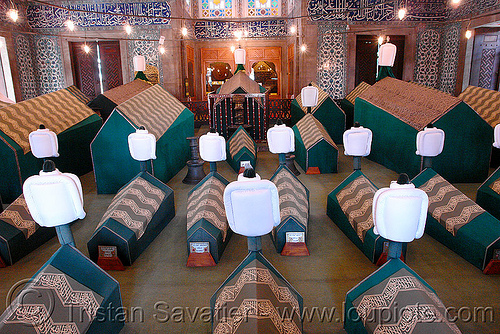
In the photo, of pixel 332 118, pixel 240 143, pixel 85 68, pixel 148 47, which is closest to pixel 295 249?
pixel 240 143

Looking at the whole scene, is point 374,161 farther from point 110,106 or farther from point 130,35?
point 130,35

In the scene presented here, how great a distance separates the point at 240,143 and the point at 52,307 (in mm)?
4436

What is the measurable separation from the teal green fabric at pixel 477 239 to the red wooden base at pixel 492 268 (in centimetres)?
3

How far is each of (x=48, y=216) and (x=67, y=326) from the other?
25.9 inches

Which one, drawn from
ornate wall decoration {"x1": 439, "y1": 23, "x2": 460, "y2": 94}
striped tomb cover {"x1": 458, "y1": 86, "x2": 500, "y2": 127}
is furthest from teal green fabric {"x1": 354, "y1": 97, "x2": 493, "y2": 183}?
ornate wall decoration {"x1": 439, "y1": 23, "x2": 460, "y2": 94}

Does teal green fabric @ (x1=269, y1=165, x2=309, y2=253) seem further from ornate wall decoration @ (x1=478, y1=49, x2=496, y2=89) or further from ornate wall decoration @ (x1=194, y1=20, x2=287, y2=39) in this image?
Result: ornate wall decoration @ (x1=194, y1=20, x2=287, y2=39)

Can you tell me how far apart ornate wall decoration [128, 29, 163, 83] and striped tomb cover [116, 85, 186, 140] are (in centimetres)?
382

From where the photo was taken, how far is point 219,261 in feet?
9.91

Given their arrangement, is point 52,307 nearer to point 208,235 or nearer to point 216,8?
point 208,235

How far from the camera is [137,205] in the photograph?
3244 millimetres

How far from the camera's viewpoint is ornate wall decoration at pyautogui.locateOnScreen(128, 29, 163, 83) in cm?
985

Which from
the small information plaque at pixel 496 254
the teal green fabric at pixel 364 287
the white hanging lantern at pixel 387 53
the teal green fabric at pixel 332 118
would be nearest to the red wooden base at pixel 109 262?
the teal green fabric at pixel 364 287

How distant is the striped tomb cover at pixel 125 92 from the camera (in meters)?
7.77

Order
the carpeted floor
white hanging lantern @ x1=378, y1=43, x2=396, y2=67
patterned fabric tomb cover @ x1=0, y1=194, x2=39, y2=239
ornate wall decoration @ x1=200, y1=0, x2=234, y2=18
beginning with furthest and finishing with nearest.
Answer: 1. ornate wall decoration @ x1=200, y1=0, x2=234, y2=18
2. white hanging lantern @ x1=378, y1=43, x2=396, y2=67
3. patterned fabric tomb cover @ x1=0, y1=194, x2=39, y2=239
4. the carpeted floor
